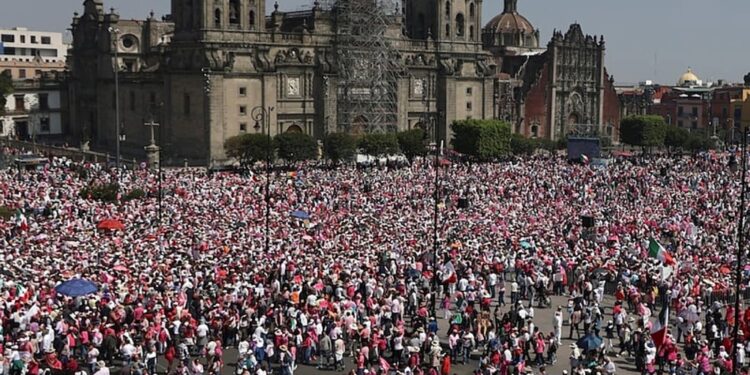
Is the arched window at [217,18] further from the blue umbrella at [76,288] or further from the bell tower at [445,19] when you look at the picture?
the blue umbrella at [76,288]

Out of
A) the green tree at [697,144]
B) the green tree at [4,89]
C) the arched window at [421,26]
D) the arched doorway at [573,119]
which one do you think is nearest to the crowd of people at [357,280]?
the green tree at [4,89]

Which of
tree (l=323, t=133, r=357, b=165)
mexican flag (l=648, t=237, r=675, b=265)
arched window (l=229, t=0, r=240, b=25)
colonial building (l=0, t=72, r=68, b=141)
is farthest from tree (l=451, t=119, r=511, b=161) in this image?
mexican flag (l=648, t=237, r=675, b=265)

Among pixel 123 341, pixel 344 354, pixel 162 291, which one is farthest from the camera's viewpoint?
pixel 162 291

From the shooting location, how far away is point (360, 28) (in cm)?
7756

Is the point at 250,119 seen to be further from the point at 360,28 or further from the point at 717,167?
the point at 717,167

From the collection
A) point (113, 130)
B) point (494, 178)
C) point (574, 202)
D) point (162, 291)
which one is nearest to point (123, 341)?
point (162, 291)

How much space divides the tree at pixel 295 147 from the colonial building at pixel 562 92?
114 ft

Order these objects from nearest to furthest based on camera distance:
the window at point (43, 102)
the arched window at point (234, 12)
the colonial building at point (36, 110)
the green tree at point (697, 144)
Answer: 1. the arched window at point (234, 12)
2. the green tree at point (697, 144)
3. the colonial building at point (36, 110)
4. the window at point (43, 102)

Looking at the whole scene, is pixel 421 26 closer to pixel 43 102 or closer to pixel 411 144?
pixel 411 144

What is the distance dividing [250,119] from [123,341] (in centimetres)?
5128

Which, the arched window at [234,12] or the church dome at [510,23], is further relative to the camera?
the church dome at [510,23]

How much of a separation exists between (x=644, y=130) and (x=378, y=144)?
3205cm

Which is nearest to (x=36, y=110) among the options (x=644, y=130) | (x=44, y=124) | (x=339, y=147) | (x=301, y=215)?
(x=44, y=124)

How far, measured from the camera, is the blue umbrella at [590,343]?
2298 cm
